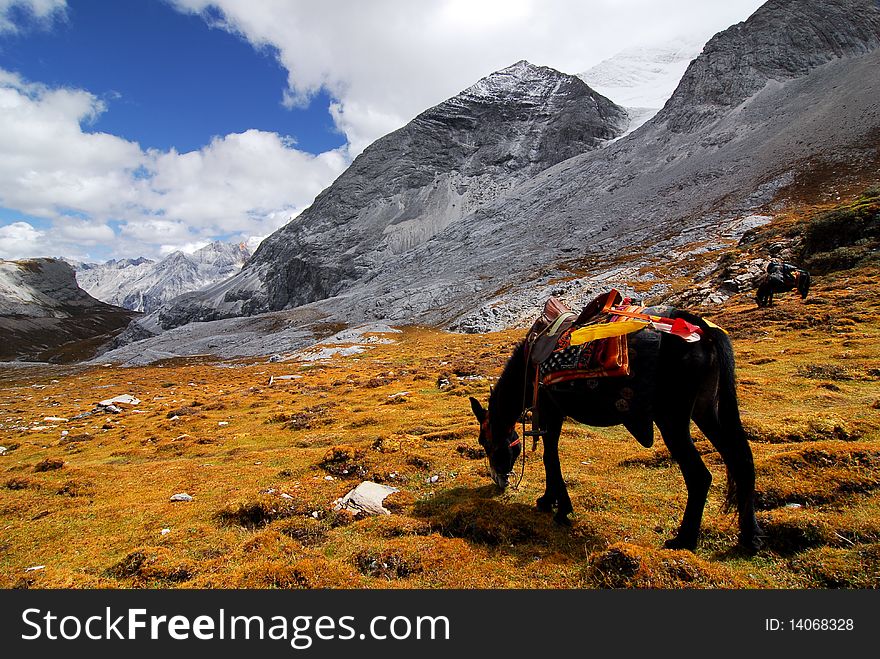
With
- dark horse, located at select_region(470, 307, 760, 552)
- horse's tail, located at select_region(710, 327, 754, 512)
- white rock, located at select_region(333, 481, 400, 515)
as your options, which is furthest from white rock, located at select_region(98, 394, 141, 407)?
horse's tail, located at select_region(710, 327, 754, 512)

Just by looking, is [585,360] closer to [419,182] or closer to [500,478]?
[500,478]

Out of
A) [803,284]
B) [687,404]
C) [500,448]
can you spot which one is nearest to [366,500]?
[500,448]

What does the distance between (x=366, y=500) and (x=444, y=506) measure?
1.51 meters

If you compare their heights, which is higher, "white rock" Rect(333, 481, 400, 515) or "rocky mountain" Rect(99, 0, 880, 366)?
"rocky mountain" Rect(99, 0, 880, 366)

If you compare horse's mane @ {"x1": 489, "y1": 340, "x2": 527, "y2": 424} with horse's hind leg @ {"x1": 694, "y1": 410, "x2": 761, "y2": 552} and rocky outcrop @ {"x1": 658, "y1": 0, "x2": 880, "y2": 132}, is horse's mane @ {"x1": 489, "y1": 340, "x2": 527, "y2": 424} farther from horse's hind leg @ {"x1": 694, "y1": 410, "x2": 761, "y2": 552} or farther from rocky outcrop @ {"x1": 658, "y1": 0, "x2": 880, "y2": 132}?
rocky outcrop @ {"x1": 658, "y1": 0, "x2": 880, "y2": 132}

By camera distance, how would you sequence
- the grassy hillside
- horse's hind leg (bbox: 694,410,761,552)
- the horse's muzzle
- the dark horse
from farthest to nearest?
1. the horse's muzzle
2. the dark horse
3. horse's hind leg (bbox: 694,410,761,552)
4. the grassy hillside

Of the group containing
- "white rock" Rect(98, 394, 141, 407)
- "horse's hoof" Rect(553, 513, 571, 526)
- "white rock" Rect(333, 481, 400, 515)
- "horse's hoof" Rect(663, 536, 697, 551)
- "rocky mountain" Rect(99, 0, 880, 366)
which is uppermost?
"rocky mountain" Rect(99, 0, 880, 366)

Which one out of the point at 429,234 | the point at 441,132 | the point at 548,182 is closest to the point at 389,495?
the point at 548,182

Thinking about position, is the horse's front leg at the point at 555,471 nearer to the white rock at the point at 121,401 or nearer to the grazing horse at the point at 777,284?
the grazing horse at the point at 777,284

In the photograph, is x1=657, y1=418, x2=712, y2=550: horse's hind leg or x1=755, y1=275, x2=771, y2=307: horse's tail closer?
x1=657, y1=418, x2=712, y2=550: horse's hind leg

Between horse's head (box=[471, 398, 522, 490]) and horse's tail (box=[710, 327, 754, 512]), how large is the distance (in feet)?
10.1

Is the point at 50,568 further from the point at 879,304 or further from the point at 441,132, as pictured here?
the point at 441,132

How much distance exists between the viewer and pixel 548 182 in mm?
112250

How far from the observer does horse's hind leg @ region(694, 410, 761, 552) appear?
197 inches
